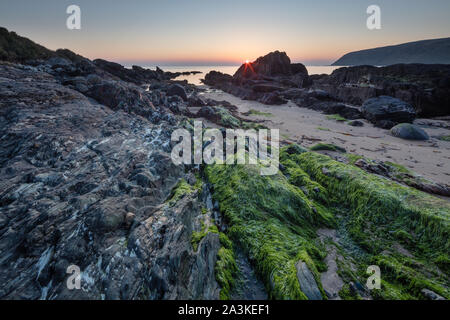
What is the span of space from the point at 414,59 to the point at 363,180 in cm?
16052

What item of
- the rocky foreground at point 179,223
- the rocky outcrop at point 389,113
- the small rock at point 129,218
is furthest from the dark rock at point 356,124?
the small rock at point 129,218

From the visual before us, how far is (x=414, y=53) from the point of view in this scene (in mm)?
118500

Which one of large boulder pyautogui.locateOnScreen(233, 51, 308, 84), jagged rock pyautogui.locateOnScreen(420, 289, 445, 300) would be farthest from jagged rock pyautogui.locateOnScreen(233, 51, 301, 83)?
jagged rock pyautogui.locateOnScreen(420, 289, 445, 300)

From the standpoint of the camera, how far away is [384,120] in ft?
58.2

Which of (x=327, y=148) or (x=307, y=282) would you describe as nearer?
(x=307, y=282)

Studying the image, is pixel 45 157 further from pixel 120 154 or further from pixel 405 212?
pixel 405 212

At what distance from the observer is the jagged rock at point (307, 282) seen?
297 cm

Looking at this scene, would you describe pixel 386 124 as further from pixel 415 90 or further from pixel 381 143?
pixel 415 90

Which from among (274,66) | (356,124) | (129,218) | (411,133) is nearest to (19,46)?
(129,218)

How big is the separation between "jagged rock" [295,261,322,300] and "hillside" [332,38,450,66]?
144 metres

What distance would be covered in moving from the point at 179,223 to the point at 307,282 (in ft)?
8.33

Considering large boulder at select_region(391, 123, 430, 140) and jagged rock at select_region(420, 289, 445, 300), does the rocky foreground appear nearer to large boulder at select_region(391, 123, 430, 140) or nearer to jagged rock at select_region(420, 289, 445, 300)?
jagged rock at select_region(420, 289, 445, 300)

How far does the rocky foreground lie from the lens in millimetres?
2738

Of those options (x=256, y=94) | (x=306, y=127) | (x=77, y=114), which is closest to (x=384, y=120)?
(x=306, y=127)
